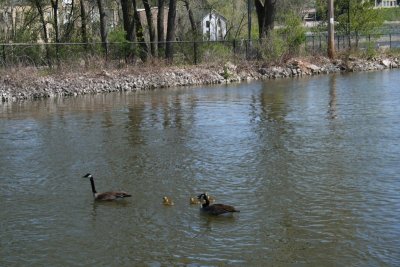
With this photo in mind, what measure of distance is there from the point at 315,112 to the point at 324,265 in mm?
14563

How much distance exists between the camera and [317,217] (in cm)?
1077

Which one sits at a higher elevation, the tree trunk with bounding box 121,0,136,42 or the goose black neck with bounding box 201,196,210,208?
the tree trunk with bounding box 121,0,136,42

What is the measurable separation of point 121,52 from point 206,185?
1054 inches

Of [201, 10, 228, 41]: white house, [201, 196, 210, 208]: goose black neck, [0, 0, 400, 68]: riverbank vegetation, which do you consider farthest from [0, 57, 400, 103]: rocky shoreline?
[201, 196, 210, 208]: goose black neck

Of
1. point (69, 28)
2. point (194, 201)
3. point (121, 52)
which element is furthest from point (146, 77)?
point (194, 201)

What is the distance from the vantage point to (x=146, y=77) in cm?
3525

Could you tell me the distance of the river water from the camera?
9500mm

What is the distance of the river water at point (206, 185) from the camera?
9.50 meters

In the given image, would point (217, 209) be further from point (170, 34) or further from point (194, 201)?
point (170, 34)

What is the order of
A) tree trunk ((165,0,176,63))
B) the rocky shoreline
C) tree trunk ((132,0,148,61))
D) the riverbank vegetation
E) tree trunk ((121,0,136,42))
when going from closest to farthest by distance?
the rocky shoreline
the riverbank vegetation
tree trunk ((132,0,148,61))
tree trunk ((165,0,176,63))
tree trunk ((121,0,136,42))

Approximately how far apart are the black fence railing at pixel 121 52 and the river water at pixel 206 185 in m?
11.5

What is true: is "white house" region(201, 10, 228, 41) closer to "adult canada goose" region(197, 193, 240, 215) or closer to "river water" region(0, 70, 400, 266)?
"river water" region(0, 70, 400, 266)

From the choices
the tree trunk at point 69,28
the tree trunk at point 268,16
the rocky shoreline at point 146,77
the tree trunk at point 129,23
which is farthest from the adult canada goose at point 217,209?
the tree trunk at point 69,28

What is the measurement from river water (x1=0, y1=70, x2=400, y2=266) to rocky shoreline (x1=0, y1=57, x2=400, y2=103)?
723cm
